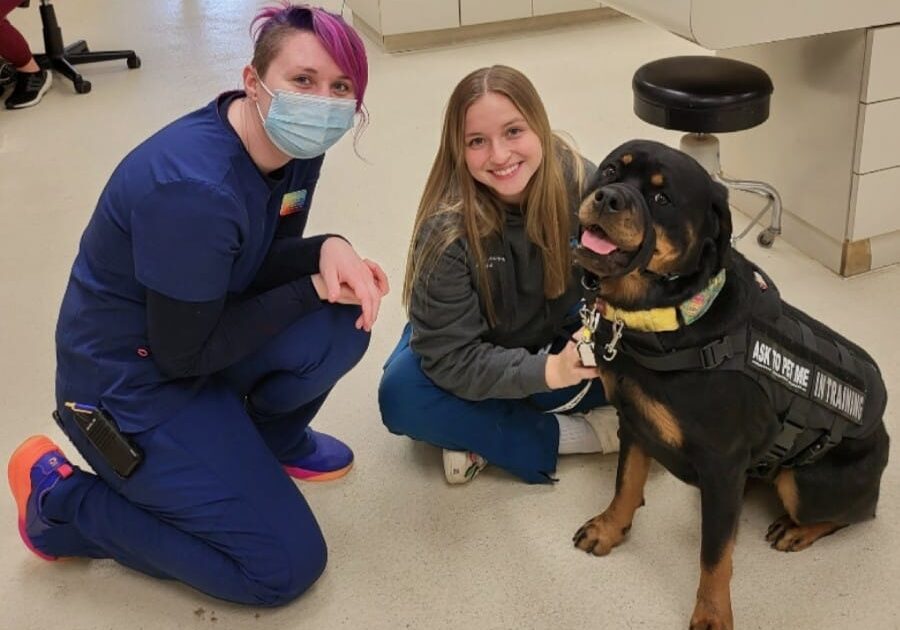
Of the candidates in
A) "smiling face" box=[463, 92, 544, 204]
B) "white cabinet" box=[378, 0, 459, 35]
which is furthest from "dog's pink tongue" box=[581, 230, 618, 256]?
"white cabinet" box=[378, 0, 459, 35]

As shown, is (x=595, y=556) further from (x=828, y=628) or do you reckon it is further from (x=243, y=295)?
(x=243, y=295)

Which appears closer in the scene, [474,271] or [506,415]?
[474,271]

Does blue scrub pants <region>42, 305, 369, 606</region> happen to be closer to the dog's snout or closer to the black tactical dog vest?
the black tactical dog vest

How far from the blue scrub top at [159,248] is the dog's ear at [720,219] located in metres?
0.72

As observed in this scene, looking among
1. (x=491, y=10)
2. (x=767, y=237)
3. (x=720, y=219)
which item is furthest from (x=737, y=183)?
(x=491, y=10)

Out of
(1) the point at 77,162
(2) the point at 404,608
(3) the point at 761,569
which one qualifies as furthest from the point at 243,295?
(1) the point at 77,162

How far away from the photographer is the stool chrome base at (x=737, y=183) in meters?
2.46

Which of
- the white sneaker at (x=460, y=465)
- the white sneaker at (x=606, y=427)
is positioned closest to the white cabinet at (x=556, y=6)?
the white sneaker at (x=606, y=427)

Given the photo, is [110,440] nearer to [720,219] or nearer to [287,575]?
[287,575]

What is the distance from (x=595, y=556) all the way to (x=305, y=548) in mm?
517

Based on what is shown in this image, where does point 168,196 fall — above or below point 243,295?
above

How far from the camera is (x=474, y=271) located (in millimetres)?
1810

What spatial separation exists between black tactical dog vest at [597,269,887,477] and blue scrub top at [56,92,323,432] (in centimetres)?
61

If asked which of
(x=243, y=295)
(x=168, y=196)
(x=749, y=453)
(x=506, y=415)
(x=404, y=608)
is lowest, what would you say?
(x=404, y=608)
